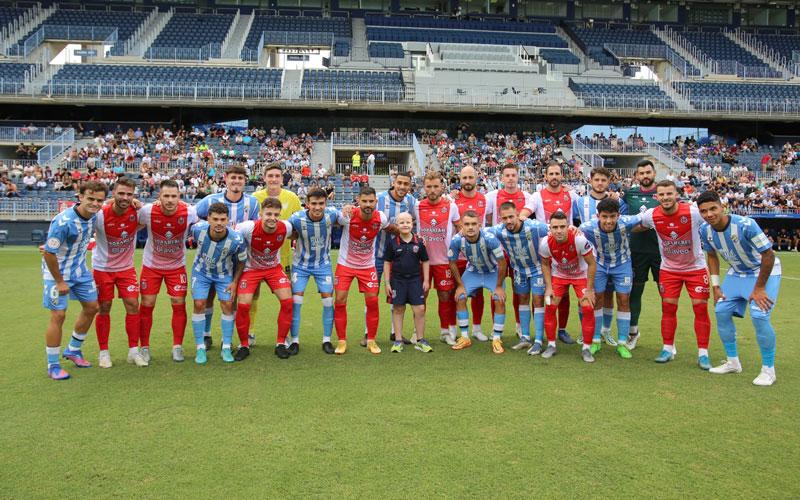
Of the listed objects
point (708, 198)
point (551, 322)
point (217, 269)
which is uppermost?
point (708, 198)

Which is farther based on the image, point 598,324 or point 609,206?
point 598,324

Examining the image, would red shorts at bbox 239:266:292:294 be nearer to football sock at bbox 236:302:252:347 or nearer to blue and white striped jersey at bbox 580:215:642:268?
football sock at bbox 236:302:252:347

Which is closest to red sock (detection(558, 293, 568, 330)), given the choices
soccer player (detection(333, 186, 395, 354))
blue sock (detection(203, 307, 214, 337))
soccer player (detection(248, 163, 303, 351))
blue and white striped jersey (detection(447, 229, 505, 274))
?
blue and white striped jersey (detection(447, 229, 505, 274))

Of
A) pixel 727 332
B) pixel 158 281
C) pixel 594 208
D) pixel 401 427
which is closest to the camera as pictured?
pixel 401 427

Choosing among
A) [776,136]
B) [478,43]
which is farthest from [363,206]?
[776,136]

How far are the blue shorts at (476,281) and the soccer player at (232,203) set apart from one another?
2.69 meters

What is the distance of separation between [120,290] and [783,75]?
43.6 m

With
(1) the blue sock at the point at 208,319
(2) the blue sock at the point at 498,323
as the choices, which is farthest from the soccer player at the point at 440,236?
(1) the blue sock at the point at 208,319

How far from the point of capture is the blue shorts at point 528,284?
752 centimetres

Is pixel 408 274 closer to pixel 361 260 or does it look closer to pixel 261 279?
pixel 361 260

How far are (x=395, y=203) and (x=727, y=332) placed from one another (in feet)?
13.0

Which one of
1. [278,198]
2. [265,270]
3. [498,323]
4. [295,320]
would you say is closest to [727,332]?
[498,323]

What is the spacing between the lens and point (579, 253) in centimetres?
711

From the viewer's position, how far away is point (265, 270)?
727cm
